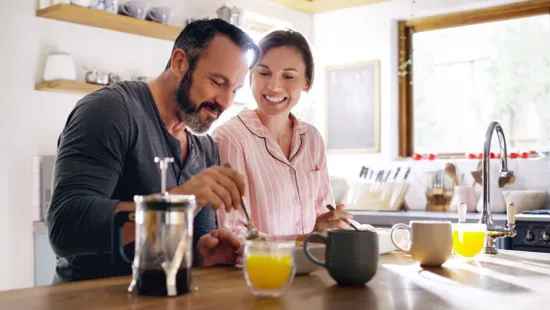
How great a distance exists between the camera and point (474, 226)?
6.03 feet

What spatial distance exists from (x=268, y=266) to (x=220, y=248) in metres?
0.48

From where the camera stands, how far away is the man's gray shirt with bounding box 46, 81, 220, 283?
160 cm

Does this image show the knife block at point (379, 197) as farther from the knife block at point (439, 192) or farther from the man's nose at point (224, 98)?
the man's nose at point (224, 98)

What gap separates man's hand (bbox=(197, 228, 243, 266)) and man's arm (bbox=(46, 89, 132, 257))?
0.87ft

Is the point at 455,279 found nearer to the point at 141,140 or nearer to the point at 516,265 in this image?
the point at 516,265

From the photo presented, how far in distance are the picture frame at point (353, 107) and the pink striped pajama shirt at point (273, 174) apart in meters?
2.79

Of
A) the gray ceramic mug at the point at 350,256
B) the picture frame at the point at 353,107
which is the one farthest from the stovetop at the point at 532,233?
the gray ceramic mug at the point at 350,256

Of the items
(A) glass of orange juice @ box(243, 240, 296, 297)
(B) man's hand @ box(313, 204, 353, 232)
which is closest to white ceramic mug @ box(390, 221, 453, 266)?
(B) man's hand @ box(313, 204, 353, 232)

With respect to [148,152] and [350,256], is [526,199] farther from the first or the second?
[350,256]

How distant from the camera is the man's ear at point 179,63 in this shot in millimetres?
2082

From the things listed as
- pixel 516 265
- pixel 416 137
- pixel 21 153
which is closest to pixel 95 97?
pixel 516 265

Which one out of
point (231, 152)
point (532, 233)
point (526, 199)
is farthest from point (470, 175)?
point (231, 152)

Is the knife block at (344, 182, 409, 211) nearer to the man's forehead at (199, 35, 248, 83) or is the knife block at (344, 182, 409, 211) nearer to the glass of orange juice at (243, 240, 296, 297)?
the man's forehead at (199, 35, 248, 83)

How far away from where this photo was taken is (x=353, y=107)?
5.34 metres
